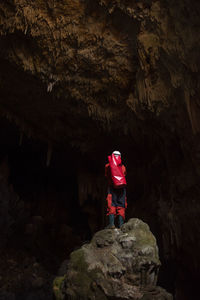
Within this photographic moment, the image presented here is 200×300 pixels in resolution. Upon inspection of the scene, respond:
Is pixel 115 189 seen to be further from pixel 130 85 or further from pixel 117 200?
pixel 130 85

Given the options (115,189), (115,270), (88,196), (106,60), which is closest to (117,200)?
(115,189)

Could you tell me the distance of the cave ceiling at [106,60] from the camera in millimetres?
4852

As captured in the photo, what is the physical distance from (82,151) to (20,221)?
333 cm

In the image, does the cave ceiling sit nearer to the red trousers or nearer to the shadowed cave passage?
the shadowed cave passage

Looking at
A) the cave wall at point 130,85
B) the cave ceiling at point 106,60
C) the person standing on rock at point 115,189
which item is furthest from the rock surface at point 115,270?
the cave ceiling at point 106,60

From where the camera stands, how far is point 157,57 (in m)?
5.11

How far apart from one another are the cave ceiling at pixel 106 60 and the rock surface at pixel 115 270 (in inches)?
115

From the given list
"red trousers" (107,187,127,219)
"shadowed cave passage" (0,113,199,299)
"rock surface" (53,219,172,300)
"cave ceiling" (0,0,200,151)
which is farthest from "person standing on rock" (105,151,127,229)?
"shadowed cave passage" (0,113,199,299)

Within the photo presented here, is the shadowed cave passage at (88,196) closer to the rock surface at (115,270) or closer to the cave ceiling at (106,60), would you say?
the cave ceiling at (106,60)

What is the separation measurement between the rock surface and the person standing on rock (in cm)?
42

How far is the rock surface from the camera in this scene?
2.87 meters

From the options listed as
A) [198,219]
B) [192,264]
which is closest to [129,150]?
[198,219]

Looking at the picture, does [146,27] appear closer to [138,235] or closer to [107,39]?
[107,39]

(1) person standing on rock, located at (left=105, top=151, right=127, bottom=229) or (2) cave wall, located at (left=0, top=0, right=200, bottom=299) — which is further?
(2) cave wall, located at (left=0, top=0, right=200, bottom=299)
